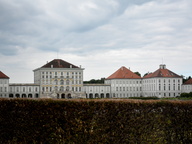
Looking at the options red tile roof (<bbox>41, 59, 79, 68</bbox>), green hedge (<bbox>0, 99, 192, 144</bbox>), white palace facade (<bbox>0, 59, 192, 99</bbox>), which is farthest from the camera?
red tile roof (<bbox>41, 59, 79, 68</bbox>)

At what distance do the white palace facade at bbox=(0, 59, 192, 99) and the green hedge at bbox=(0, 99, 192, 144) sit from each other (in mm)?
66479

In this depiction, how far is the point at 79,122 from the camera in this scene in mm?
8961

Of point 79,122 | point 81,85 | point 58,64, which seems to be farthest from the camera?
point 81,85

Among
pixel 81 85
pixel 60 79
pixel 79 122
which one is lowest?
pixel 79 122

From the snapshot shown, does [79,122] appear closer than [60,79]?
Yes

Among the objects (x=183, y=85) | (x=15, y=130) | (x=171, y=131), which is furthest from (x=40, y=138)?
(x=183, y=85)

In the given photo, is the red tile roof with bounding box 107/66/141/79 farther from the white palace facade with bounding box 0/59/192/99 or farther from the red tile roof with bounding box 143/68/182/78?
the red tile roof with bounding box 143/68/182/78

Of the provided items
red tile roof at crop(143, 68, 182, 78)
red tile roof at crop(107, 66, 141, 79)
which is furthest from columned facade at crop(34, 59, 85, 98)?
red tile roof at crop(143, 68, 182, 78)

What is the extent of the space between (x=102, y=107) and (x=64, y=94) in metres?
69.0

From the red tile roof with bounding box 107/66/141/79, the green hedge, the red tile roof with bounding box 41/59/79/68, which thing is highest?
the red tile roof with bounding box 41/59/79/68

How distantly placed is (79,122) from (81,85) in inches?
2826

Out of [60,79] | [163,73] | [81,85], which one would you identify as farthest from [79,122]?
[163,73]

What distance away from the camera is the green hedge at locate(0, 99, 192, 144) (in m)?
9.00

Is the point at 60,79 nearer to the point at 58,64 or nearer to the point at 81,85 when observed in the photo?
the point at 58,64
